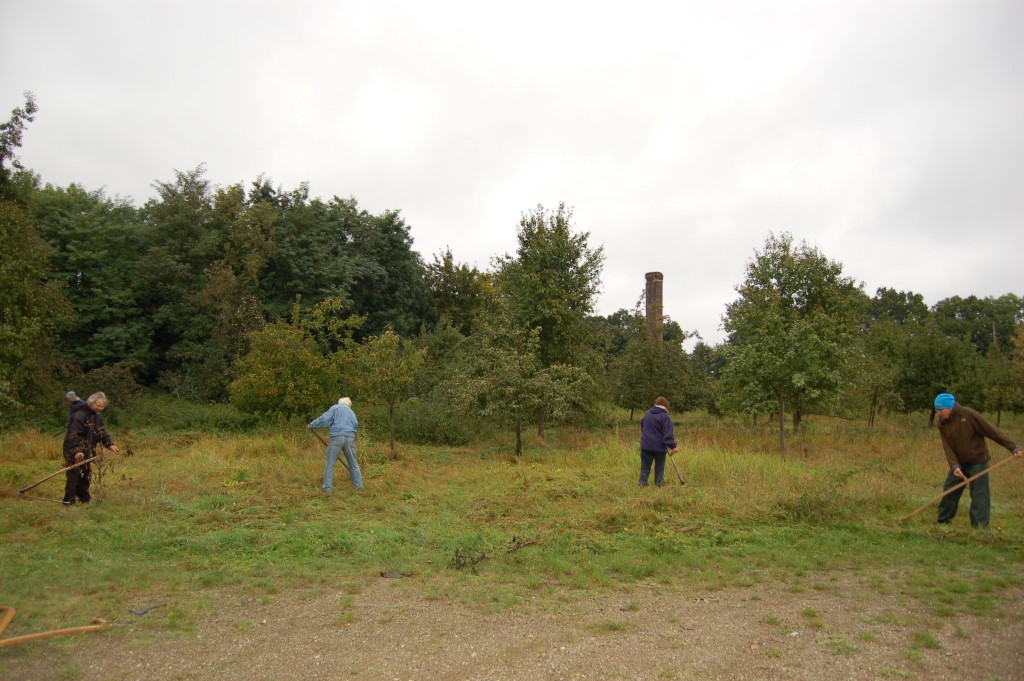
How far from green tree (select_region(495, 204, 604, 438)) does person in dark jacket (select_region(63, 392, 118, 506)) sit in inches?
405

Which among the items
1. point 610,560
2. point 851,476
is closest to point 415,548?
point 610,560

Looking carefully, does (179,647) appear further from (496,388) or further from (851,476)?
(496,388)

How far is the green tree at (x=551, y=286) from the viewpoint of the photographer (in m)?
18.2

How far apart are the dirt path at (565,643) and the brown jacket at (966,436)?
3.07 m

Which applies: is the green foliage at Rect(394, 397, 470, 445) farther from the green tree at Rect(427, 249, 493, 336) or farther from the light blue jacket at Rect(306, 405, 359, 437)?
the green tree at Rect(427, 249, 493, 336)

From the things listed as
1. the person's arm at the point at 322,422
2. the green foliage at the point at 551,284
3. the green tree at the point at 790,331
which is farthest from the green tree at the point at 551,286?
the person's arm at the point at 322,422

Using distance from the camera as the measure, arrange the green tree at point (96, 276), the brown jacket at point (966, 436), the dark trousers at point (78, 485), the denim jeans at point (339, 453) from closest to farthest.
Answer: the brown jacket at point (966, 436) → the dark trousers at point (78, 485) → the denim jeans at point (339, 453) → the green tree at point (96, 276)

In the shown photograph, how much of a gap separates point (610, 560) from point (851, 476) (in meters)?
6.05

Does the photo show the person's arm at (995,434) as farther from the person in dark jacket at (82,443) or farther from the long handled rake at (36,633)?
the person in dark jacket at (82,443)

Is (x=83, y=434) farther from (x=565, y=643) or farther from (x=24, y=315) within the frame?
(x=24, y=315)

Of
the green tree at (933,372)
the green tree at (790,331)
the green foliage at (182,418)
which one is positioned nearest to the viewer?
the green tree at (790,331)

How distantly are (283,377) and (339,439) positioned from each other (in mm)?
7089

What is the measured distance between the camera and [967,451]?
320 inches

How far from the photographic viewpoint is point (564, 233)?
1906cm
